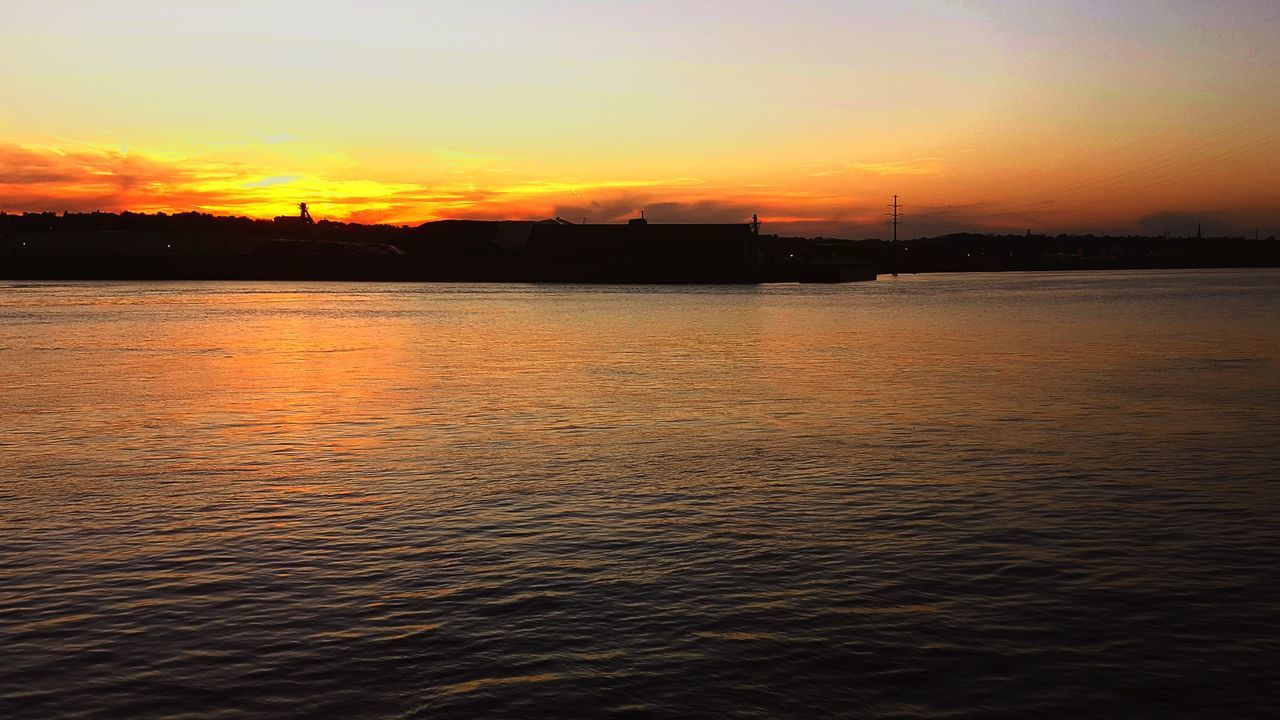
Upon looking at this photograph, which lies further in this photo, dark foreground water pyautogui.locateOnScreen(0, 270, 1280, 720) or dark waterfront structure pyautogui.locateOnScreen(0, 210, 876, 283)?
dark waterfront structure pyautogui.locateOnScreen(0, 210, 876, 283)

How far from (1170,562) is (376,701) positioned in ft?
26.0

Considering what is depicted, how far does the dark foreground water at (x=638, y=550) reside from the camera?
8.06 m

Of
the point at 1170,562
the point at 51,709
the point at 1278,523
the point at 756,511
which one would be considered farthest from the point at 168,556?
the point at 1278,523

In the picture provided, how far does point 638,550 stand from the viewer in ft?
38.2

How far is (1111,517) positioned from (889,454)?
15.8 ft

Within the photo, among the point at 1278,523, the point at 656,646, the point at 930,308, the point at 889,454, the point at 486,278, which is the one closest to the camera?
the point at 656,646

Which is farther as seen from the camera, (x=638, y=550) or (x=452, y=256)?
(x=452, y=256)

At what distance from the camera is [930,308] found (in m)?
81.9

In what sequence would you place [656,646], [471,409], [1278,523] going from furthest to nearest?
[471,409] → [1278,523] → [656,646]

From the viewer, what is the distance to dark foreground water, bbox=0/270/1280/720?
26.5 ft

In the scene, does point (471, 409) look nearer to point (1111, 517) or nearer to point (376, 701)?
point (1111, 517)

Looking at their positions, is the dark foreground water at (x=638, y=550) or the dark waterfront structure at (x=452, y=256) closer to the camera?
the dark foreground water at (x=638, y=550)

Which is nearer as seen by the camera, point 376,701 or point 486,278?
point 376,701

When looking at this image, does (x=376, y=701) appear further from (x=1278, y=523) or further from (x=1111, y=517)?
(x=1278, y=523)
